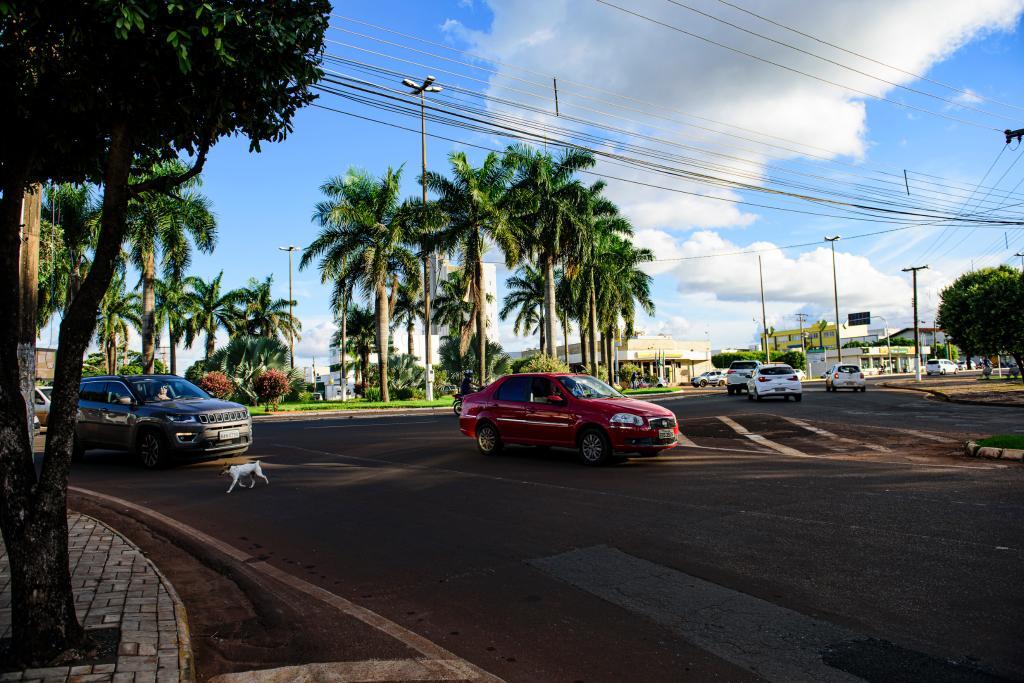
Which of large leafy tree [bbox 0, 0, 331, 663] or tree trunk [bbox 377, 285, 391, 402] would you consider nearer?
large leafy tree [bbox 0, 0, 331, 663]

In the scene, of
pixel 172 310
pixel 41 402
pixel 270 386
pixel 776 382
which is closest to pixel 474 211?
pixel 270 386

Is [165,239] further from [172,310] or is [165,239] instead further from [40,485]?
[40,485]

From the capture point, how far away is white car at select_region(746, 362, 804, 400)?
1182 inches

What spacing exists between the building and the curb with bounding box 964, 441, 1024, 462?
62878mm

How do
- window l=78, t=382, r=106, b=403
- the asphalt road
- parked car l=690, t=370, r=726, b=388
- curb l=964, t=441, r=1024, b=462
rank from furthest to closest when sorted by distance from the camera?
parked car l=690, t=370, r=726, b=388 → window l=78, t=382, r=106, b=403 → curb l=964, t=441, r=1024, b=462 → the asphalt road

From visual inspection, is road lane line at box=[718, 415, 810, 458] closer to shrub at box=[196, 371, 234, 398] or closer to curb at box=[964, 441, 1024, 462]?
curb at box=[964, 441, 1024, 462]

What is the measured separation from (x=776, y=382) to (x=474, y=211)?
1664 cm

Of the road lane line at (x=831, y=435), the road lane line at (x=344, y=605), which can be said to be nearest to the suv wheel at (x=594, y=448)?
the road lane line at (x=831, y=435)

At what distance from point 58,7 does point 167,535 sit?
17.6 feet

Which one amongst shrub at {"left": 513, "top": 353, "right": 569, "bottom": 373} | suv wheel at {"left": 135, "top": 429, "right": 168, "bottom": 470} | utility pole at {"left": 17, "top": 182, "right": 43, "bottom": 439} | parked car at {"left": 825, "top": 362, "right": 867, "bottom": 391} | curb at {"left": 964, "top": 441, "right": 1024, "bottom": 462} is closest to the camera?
utility pole at {"left": 17, "top": 182, "right": 43, "bottom": 439}

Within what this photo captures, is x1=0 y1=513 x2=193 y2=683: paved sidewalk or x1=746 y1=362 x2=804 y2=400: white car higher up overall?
x1=746 y1=362 x2=804 y2=400: white car

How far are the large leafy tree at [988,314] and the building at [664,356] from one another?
1440 inches

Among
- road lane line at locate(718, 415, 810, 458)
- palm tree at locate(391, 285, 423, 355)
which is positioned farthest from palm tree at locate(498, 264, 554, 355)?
road lane line at locate(718, 415, 810, 458)

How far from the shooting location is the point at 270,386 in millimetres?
31234
